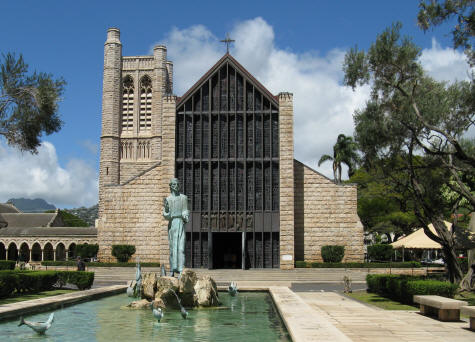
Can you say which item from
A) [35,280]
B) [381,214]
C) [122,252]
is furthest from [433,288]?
[381,214]

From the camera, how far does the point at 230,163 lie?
40562mm

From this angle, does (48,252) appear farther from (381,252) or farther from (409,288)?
(409,288)

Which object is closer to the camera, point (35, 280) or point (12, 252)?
point (35, 280)

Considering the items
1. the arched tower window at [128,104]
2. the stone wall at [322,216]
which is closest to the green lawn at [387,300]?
the stone wall at [322,216]

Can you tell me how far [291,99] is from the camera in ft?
134

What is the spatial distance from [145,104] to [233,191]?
90.6 feet

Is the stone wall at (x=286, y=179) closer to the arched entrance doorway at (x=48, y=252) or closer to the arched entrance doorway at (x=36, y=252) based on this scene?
the arched entrance doorway at (x=48, y=252)

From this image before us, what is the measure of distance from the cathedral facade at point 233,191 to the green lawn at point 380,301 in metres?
16.0

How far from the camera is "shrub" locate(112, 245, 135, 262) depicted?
4066cm

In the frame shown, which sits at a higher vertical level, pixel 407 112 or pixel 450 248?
pixel 407 112

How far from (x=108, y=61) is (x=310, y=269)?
37.6m

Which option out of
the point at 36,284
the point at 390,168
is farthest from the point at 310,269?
the point at 36,284

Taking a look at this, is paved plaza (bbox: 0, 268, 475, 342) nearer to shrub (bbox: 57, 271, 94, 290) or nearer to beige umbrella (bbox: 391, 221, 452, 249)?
shrub (bbox: 57, 271, 94, 290)

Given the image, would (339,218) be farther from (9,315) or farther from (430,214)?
(9,315)
